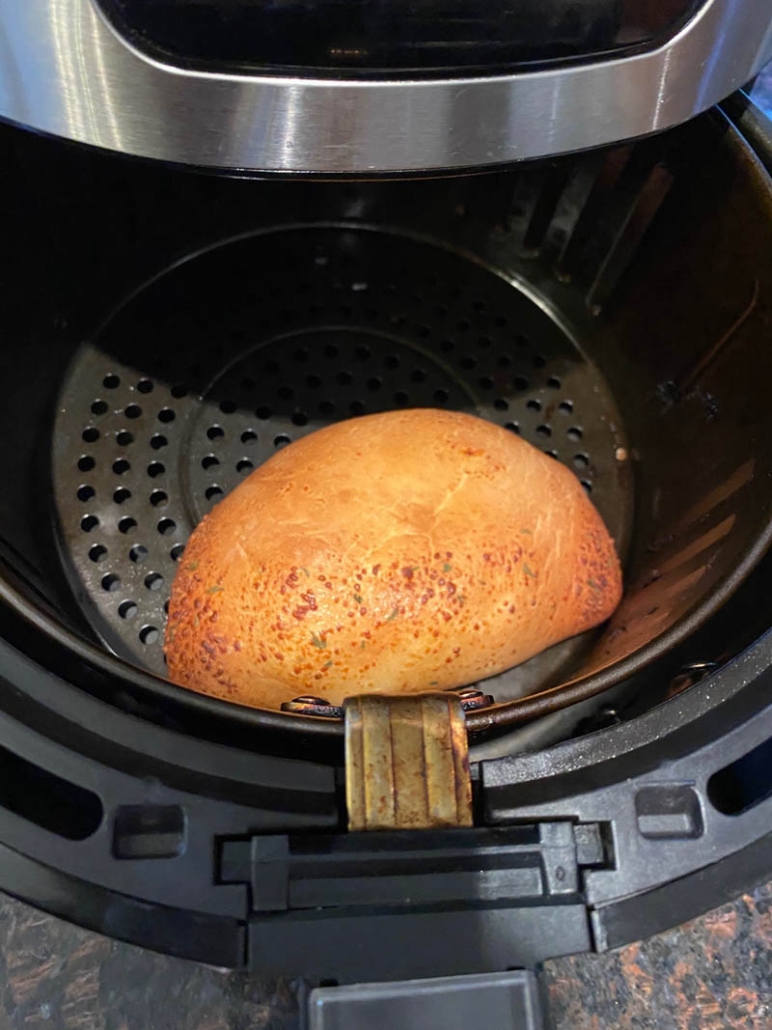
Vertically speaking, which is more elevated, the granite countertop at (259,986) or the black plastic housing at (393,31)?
the black plastic housing at (393,31)

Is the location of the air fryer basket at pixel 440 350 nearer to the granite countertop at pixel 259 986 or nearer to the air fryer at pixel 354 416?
the air fryer at pixel 354 416

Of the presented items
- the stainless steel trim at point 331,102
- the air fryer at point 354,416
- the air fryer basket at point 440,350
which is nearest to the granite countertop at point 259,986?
the air fryer at point 354,416

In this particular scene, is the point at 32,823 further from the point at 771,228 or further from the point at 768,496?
the point at 771,228

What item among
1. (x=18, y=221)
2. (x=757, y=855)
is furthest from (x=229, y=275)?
(x=757, y=855)

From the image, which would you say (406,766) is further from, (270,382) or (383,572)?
(270,382)

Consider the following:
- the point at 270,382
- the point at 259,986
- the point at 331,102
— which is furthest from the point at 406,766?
the point at 270,382

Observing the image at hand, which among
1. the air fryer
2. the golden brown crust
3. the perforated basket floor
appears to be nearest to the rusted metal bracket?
the air fryer

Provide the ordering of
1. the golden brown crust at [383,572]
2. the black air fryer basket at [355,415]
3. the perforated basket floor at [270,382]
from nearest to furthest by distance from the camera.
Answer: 1. the black air fryer basket at [355,415]
2. the golden brown crust at [383,572]
3. the perforated basket floor at [270,382]

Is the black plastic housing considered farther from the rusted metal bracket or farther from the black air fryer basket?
the rusted metal bracket
